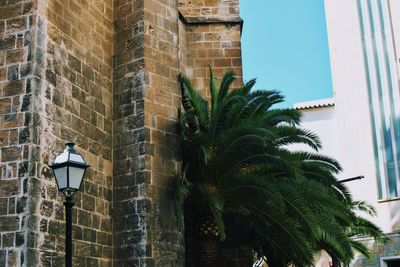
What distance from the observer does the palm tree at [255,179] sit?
1034 centimetres

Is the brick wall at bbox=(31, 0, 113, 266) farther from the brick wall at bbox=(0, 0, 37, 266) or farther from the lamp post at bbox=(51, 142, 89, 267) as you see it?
the lamp post at bbox=(51, 142, 89, 267)

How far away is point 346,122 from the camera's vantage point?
2258 cm

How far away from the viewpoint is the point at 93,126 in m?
10.5

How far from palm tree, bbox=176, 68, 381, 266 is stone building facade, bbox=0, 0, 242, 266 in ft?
2.01

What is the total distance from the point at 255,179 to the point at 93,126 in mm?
2931

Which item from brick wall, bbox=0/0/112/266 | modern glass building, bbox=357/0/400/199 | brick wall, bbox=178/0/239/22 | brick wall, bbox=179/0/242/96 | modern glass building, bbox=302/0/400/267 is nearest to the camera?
brick wall, bbox=0/0/112/266

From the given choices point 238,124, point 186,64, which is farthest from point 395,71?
point 238,124

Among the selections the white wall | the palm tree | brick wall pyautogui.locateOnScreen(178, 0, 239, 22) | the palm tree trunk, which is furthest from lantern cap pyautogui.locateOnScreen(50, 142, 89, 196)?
the white wall

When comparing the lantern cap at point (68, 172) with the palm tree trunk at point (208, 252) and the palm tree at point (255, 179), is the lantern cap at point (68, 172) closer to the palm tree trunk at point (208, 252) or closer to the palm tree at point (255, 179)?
the palm tree at point (255, 179)

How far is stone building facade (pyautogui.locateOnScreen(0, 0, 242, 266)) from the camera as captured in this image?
8.79 m

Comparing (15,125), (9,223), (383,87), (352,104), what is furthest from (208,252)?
(383,87)

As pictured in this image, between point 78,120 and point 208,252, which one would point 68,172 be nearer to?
point 78,120

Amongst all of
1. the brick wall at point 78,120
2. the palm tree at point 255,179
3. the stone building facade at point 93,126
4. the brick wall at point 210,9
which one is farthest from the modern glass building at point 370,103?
the brick wall at point 78,120

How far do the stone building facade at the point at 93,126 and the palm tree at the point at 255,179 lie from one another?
61 centimetres
